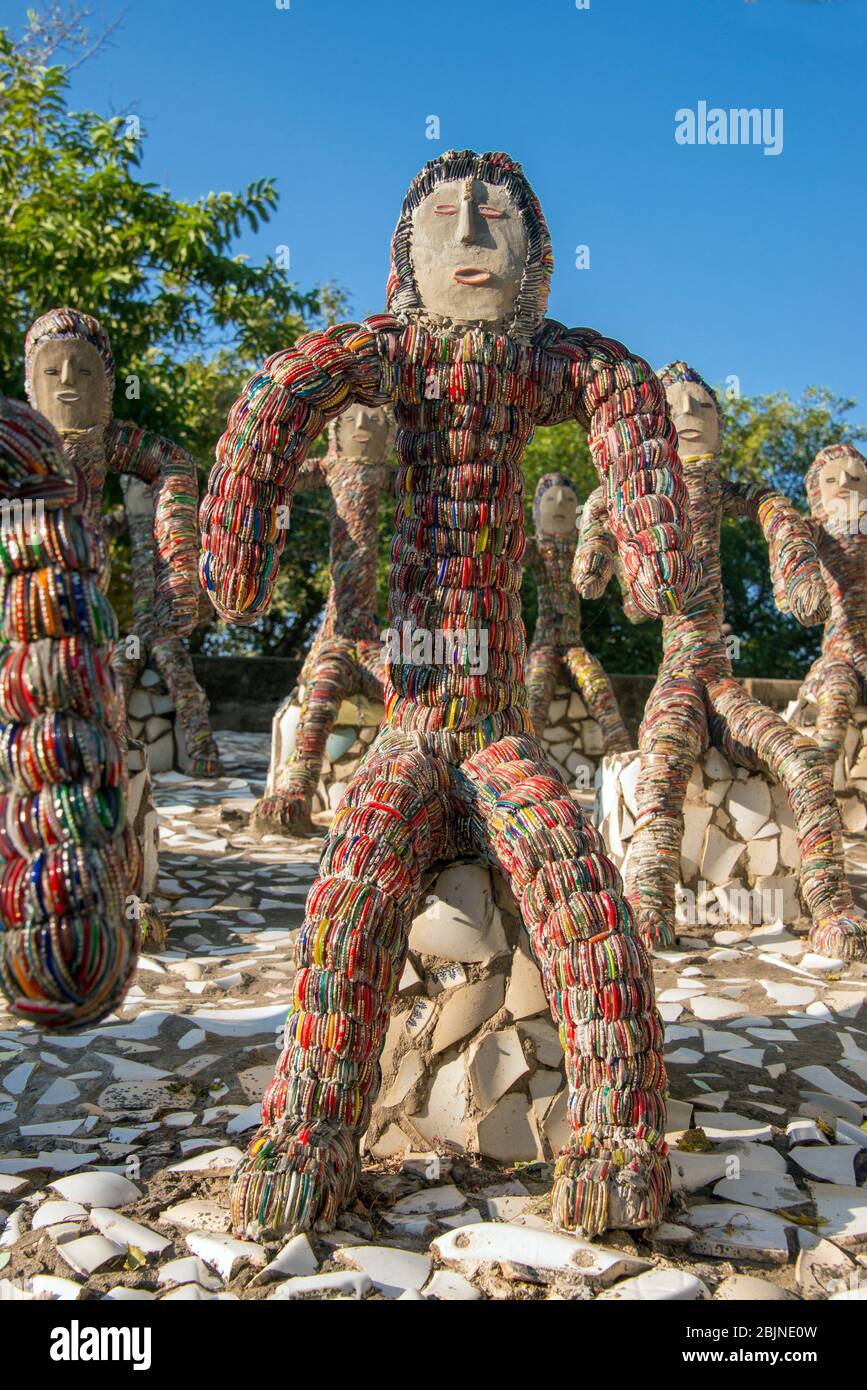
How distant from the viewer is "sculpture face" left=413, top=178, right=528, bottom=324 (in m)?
3.05

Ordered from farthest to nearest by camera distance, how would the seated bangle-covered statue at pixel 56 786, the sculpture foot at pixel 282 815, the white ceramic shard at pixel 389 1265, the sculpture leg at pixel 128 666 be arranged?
1. the sculpture leg at pixel 128 666
2. the sculpture foot at pixel 282 815
3. the white ceramic shard at pixel 389 1265
4. the seated bangle-covered statue at pixel 56 786

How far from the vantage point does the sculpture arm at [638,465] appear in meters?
2.92

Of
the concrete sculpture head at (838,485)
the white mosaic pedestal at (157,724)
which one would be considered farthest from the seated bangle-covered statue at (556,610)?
the white mosaic pedestal at (157,724)

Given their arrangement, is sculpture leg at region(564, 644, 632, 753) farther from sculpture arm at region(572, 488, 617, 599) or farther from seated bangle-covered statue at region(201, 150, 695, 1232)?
seated bangle-covered statue at region(201, 150, 695, 1232)

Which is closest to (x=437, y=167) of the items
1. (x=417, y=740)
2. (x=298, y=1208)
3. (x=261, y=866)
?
(x=417, y=740)

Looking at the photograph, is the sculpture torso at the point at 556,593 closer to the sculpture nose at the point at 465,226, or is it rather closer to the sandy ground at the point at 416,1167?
the sandy ground at the point at 416,1167

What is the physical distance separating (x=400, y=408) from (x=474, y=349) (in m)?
0.24

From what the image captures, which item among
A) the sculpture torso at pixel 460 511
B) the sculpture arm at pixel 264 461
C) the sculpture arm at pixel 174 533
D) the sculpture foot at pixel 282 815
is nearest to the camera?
the sculpture arm at pixel 264 461

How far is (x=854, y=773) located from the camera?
762 centimetres

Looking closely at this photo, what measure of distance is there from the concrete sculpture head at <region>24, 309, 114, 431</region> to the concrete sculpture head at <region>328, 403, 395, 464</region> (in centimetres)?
268

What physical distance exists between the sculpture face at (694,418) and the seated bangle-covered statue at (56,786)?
13.4 ft

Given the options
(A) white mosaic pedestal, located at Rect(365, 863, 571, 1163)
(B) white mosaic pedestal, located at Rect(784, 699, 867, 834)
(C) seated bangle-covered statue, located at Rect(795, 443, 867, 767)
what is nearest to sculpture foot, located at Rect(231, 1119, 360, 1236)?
(A) white mosaic pedestal, located at Rect(365, 863, 571, 1163)

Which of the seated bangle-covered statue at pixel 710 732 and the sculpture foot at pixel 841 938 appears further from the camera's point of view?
the seated bangle-covered statue at pixel 710 732

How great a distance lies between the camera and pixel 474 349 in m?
3.00
